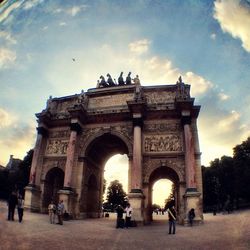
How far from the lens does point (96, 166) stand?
24141 millimetres

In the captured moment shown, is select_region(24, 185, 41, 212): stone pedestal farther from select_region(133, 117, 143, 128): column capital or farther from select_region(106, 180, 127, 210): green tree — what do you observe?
select_region(106, 180, 127, 210): green tree

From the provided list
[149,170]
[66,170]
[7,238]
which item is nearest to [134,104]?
[149,170]

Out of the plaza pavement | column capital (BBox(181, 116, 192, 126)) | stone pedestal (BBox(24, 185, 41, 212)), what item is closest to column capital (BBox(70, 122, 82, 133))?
stone pedestal (BBox(24, 185, 41, 212))

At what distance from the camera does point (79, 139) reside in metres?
22.1

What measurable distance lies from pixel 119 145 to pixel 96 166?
308 centimetres

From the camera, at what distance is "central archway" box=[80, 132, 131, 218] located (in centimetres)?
2134

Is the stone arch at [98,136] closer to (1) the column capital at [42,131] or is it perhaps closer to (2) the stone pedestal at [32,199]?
(1) the column capital at [42,131]

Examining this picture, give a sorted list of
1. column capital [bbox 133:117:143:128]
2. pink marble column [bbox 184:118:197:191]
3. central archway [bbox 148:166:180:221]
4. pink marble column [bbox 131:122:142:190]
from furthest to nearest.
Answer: central archway [bbox 148:166:180:221] < column capital [bbox 133:117:143:128] < pink marble column [bbox 131:122:142:190] < pink marble column [bbox 184:118:197:191]

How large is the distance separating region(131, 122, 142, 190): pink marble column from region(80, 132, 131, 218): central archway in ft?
6.19

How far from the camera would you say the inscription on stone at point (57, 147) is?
22.5m

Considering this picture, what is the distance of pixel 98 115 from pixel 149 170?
6.62 metres

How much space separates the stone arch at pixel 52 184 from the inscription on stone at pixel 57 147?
1.54 m

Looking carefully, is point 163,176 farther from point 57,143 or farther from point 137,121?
point 57,143

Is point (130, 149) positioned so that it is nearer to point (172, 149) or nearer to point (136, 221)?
point (172, 149)
